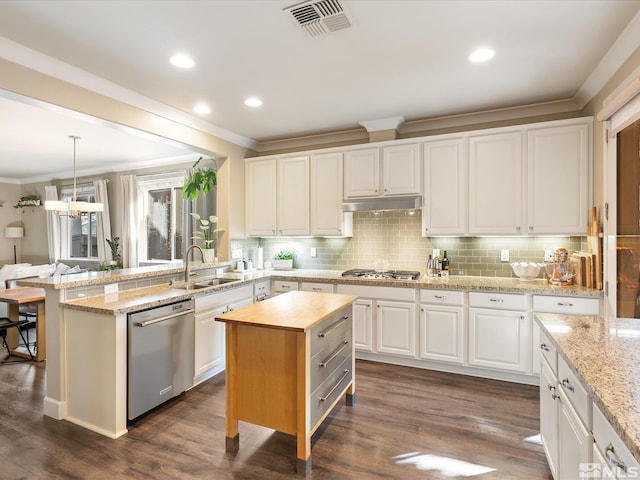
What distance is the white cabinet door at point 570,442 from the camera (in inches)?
50.4

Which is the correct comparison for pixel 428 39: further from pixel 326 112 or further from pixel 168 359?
→ pixel 168 359

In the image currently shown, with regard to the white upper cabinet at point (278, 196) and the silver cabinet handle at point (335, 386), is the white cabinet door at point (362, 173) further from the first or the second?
the silver cabinet handle at point (335, 386)

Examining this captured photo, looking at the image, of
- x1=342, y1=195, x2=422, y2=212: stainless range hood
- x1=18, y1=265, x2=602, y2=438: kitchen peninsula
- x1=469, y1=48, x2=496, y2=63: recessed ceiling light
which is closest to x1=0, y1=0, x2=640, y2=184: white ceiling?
x1=469, y1=48, x2=496, y2=63: recessed ceiling light

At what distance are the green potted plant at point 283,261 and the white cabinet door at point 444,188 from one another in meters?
1.89

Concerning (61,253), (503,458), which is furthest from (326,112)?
(61,253)

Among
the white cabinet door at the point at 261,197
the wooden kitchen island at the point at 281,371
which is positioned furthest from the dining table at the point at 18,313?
the wooden kitchen island at the point at 281,371

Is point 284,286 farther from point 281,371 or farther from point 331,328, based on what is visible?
point 281,371

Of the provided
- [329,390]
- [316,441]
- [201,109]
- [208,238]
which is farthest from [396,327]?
[201,109]

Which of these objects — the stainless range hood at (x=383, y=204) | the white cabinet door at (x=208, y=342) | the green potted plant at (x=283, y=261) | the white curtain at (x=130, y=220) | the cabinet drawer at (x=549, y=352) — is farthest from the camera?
the white curtain at (x=130, y=220)

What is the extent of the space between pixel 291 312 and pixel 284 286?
1.95 m

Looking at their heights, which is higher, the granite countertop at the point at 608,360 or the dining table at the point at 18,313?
the granite countertop at the point at 608,360

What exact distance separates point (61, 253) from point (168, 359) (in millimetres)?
6586

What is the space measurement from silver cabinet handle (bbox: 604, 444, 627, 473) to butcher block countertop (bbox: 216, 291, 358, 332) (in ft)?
4.31

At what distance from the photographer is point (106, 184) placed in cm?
678
